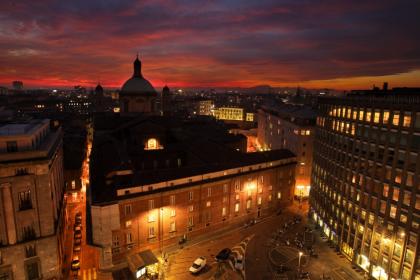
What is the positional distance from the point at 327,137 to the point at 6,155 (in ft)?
205

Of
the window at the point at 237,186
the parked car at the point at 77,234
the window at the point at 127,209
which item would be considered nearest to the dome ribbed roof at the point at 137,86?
the parked car at the point at 77,234

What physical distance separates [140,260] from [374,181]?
43373 mm

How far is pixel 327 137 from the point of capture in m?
64.2

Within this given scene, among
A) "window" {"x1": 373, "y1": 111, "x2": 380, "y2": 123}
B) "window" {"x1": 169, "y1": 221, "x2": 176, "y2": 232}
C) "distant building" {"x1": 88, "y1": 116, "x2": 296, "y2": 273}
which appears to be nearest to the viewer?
"window" {"x1": 373, "y1": 111, "x2": 380, "y2": 123}

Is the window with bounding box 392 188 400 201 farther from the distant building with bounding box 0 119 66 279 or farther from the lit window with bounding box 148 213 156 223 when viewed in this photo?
the distant building with bounding box 0 119 66 279

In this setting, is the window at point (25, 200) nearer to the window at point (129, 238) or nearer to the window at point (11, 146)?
the window at point (11, 146)

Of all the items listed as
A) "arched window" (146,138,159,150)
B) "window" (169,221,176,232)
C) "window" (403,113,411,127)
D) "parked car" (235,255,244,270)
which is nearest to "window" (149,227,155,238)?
"window" (169,221,176,232)

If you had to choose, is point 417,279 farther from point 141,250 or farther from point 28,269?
point 28,269

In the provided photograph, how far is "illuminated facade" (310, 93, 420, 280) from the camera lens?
139 feet

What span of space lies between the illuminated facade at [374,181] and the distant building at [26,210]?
180 feet

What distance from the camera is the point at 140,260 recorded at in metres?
49.5

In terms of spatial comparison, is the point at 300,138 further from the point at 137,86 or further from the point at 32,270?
the point at 32,270

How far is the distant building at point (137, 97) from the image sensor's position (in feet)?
331

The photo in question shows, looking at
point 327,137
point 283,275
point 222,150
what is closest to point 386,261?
point 283,275
